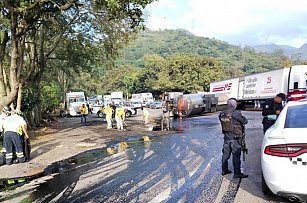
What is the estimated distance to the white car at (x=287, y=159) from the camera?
4.73m

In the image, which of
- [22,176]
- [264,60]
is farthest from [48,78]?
[264,60]

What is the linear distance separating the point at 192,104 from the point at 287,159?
26.3 meters

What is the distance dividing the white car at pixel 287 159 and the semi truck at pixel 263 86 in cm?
1499

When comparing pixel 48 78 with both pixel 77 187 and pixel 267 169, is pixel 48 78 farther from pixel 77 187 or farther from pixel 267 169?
pixel 267 169

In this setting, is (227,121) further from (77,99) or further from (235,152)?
(77,99)

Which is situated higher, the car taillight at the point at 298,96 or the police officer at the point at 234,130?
the car taillight at the point at 298,96

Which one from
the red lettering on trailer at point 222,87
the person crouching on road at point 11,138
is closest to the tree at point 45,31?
the person crouching on road at point 11,138

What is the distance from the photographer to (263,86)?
30.4 m

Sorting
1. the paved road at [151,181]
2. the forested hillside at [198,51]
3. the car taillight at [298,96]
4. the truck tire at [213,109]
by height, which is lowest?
the paved road at [151,181]

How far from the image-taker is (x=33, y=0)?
1322 centimetres

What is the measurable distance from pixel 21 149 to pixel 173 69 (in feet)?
220

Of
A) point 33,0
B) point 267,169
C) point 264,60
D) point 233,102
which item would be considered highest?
point 264,60

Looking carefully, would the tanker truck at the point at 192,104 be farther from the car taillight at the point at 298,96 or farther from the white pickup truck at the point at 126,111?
the car taillight at the point at 298,96

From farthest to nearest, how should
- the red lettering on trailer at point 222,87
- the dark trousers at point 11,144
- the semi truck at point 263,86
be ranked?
1. the red lettering on trailer at point 222,87
2. the semi truck at point 263,86
3. the dark trousers at point 11,144
